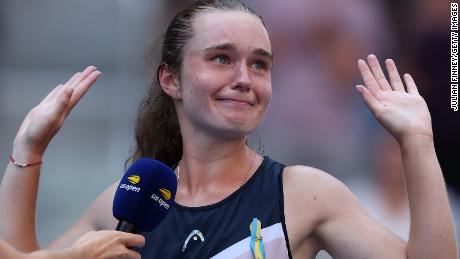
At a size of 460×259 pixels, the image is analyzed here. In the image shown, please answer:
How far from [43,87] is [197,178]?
217 centimetres

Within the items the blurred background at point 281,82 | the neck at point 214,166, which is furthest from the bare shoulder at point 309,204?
the blurred background at point 281,82

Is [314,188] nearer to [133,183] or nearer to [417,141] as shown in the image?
[417,141]

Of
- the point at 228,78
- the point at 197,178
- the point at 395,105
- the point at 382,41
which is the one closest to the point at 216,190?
the point at 197,178

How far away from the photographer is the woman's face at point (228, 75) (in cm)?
255

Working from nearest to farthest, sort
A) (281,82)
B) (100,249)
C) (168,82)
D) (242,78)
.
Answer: (100,249) < (242,78) < (168,82) < (281,82)

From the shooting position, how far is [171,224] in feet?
8.36

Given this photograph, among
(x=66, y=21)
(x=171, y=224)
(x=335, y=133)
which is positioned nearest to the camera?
(x=171, y=224)

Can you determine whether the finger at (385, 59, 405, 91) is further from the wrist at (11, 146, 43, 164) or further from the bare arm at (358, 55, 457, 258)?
the wrist at (11, 146, 43, 164)

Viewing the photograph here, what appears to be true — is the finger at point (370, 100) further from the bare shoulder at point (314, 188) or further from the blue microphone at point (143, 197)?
the blue microphone at point (143, 197)

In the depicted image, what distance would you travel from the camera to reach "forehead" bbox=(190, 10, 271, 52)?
259cm

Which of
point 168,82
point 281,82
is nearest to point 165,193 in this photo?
point 168,82

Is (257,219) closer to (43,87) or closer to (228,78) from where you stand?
(228,78)

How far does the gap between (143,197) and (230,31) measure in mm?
706

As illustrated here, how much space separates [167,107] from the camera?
299cm
